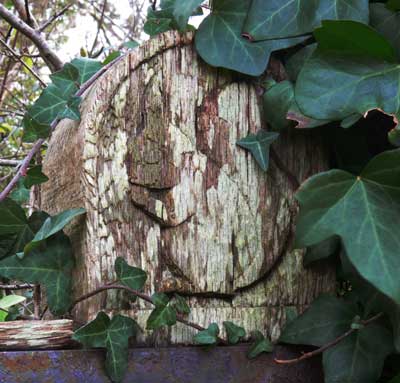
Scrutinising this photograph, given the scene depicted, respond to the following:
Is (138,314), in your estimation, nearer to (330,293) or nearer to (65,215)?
(65,215)

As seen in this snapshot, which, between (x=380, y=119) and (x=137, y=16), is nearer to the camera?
(x=380, y=119)

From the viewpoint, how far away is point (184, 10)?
104cm

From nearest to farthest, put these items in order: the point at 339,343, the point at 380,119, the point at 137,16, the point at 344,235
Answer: the point at 344,235
the point at 339,343
the point at 380,119
the point at 137,16

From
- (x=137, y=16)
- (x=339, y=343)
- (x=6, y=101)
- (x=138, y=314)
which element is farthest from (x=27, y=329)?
(x=6, y=101)

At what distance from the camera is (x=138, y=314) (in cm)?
100

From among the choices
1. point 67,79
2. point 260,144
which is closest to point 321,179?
point 260,144

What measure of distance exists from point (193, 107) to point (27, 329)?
463mm

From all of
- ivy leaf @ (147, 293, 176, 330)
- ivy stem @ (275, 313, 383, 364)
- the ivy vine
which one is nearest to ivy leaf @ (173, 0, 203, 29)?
the ivy vine

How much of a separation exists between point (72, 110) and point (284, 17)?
1.37 ft

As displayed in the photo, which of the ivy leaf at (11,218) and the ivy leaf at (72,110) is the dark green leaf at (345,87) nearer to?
the ivy leaf at (72,110)

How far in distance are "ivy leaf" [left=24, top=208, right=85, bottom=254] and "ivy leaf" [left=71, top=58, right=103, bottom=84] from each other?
340mm

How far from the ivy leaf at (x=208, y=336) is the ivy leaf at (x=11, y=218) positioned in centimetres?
42

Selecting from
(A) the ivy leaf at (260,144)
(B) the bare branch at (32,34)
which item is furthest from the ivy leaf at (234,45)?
(B) the bare branch at (32,34)

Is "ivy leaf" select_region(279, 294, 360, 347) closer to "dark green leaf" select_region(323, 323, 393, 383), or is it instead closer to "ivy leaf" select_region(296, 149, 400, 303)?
"dark green leaf" select_region(323, 323, 393, 383)
